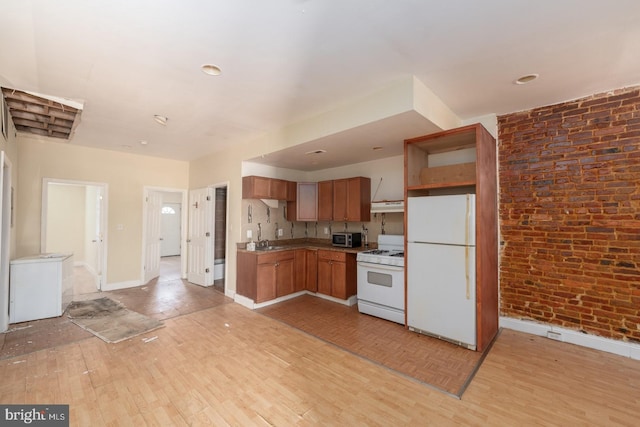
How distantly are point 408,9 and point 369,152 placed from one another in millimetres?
2524

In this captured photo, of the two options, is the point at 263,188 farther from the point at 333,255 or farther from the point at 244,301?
the point at 244,301

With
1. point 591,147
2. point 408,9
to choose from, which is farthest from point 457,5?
point 591,147

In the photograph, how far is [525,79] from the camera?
266 cm

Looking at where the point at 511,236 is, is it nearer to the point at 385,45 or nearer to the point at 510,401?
the point at 510,401

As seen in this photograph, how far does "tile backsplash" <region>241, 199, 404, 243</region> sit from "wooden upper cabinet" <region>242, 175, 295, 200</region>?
0.26m

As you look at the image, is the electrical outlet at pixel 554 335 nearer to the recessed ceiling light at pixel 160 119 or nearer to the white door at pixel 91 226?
the recessed ceiling light at pixel 160 119

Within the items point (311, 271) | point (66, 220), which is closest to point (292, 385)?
point (311, 271)

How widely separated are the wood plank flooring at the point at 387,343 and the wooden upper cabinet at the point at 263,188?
1.92 m

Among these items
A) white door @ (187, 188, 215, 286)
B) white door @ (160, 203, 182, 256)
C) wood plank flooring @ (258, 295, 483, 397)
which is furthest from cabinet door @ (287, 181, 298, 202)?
white door @ (160, 203, 182, 256)

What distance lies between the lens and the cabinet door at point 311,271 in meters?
4.82

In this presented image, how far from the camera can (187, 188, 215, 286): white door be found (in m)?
5.56

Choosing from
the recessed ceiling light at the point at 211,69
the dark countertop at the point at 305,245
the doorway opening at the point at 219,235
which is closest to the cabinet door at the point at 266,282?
the dark countertop at the point at 305,245

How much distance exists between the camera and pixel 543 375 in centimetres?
243

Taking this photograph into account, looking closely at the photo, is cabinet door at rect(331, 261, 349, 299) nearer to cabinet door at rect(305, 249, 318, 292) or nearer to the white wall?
cabinet door at rect(305, 249, 318, 292)
